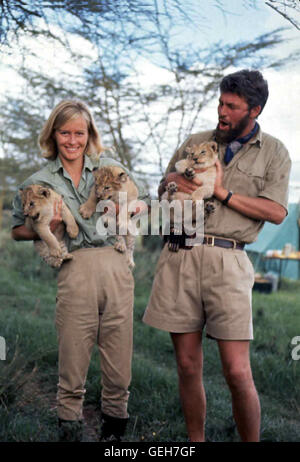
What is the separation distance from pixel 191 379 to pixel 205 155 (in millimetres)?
1572

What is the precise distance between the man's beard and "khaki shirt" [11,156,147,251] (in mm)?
931

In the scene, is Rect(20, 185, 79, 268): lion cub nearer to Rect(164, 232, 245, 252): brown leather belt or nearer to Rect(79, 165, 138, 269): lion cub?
Rect(79, 165, 138, 269): lion cub

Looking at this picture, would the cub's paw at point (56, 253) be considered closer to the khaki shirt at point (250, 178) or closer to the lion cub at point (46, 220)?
the lion cub at point (46, 220)

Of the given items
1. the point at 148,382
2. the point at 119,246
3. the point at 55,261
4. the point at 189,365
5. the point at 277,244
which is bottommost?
the point at 148,382

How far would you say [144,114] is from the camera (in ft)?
35.8

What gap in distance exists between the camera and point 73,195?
349 cm

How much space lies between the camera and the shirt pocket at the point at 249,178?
338 centimetres

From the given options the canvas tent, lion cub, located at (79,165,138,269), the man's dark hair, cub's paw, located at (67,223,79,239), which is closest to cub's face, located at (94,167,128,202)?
lion cub, located at (79,165,138,269)

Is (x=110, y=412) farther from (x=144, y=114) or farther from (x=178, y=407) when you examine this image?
(x=144, y=114)

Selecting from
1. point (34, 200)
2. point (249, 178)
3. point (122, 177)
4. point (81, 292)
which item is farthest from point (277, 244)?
point (34, 200)

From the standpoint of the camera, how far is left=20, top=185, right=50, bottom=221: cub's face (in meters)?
3.22

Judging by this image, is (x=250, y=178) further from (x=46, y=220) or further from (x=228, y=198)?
(x=46, y=220)

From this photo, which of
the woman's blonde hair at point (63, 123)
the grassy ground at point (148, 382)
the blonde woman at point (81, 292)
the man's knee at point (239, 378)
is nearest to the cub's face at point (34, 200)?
the blonde woman at point (81, 292)

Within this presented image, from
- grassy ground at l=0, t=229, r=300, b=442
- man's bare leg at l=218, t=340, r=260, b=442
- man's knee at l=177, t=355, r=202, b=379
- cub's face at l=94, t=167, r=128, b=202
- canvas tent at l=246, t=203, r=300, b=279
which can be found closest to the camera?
man's bare leg at l=218, t=340, r=260, b=442
